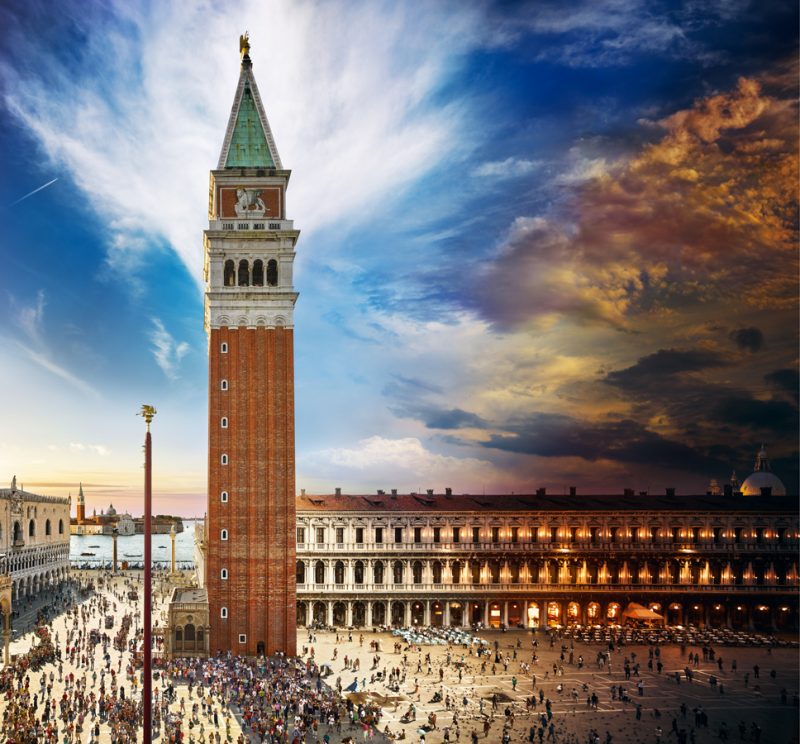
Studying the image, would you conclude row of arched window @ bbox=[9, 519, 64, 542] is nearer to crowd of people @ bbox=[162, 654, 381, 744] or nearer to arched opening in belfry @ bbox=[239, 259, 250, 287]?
arched opening in belfry @ bbox=[239, 259, 250, 287]

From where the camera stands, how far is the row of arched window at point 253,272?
72.0 m

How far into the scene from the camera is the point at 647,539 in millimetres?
85688

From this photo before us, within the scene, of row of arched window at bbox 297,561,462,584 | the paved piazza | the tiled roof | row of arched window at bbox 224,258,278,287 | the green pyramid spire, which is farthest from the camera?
the tiled roof

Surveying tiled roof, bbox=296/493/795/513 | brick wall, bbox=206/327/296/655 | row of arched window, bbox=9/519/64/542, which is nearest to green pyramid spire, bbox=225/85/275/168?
brick wall, bbox=206/327/296/655

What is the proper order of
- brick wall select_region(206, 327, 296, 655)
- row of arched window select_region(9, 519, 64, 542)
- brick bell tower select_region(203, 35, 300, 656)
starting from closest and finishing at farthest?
brick wall select_region(206, 327, 296, 655), brick bell tower select_region(203, 35, 300, 656), row of arched window select_region(9, 519, 64, 542)

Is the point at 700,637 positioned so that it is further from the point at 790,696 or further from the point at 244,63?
the point at 244,63

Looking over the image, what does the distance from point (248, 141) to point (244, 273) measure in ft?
41.7

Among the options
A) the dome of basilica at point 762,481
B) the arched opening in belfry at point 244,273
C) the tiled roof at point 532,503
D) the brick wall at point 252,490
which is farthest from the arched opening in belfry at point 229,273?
the dome of basilica at point 762,481

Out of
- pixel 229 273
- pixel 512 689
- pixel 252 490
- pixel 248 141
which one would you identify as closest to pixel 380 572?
pixel 252 490

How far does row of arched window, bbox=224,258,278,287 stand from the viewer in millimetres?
72000

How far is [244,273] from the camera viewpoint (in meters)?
72.1

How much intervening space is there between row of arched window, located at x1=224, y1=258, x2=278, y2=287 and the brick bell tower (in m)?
0.09

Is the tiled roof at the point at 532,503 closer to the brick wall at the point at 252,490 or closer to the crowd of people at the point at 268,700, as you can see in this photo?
the brick wall at the point at 252,490

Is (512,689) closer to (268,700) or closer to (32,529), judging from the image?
(268,700)
